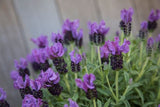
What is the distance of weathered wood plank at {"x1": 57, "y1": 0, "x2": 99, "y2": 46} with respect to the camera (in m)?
1.46

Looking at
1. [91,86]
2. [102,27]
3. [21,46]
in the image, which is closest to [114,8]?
[21,46]

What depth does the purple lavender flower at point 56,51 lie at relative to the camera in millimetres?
671

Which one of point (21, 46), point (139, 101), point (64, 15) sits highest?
point (64, 15)

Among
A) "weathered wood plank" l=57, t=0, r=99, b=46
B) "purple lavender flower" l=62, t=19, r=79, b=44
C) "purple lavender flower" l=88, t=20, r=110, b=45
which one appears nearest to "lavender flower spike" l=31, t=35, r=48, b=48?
"purple lavender flower" l=62, t=19, r=79, b=44

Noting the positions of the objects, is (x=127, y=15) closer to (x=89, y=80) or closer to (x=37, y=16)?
(x=89, y=80)

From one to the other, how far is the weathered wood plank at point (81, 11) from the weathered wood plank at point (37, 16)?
0.08m

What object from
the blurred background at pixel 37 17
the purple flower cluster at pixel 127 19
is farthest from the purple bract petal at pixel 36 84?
the blurred background at pixel 37 17

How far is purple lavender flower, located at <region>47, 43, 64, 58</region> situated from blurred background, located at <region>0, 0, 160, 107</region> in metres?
0.57

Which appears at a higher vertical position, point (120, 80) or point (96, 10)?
point (96, 10)

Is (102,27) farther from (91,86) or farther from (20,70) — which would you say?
(20,70)

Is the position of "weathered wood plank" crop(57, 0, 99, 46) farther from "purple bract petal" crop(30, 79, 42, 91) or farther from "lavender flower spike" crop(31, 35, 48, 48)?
"purple bract petal" crop(30, 79, 42, 91)

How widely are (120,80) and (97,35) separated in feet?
0.56

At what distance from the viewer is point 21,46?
1.36 m

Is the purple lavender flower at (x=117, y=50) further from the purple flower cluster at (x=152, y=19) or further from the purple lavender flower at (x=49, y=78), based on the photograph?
the purple flower cluster at (x=152, y=19)
